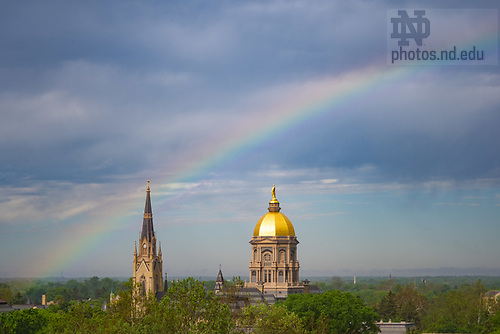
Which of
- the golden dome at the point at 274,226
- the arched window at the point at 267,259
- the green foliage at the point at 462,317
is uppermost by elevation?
the golden dome at the point at 274,226

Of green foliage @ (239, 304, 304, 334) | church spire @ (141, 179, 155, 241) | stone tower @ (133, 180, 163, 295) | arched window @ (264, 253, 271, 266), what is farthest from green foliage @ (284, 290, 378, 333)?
church spire @ (141, 179, 155, 241)

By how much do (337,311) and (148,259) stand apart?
75159 mm

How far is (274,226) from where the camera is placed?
161 metres

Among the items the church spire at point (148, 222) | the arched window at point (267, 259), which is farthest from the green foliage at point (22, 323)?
the church spire at point (148, 222)

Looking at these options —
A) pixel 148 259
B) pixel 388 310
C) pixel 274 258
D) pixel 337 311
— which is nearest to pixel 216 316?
pixel 337 311

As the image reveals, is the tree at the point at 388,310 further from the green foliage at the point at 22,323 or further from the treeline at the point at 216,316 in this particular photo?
the green foliage at the point at 22,323

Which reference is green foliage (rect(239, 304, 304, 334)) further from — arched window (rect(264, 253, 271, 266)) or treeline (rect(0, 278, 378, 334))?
arched window (rect(264, 253, 271, 266))

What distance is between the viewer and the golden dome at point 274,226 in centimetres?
16125

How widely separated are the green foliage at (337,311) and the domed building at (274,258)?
49.9 meters

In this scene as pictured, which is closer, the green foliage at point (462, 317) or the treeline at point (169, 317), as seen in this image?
the treeline at point (169, 317)

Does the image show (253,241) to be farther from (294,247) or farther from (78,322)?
(78,322)

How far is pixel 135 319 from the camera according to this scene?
2525 inches

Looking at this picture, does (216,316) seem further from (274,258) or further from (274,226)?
(274,226)

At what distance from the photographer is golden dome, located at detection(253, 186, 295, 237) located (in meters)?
161
